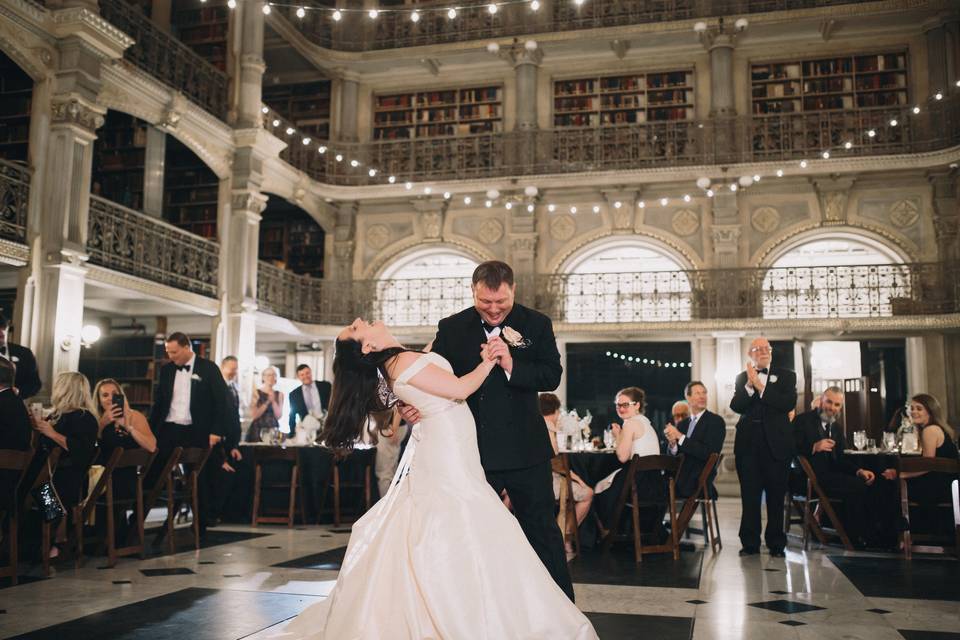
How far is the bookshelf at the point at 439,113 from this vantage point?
582 inches

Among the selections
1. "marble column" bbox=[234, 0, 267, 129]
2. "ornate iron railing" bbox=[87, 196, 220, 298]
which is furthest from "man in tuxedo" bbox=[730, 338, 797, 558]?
"marble column" bbox=[234, 0, 267, 129]

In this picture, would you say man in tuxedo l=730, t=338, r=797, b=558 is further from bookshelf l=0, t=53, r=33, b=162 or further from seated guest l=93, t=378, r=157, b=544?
bookshelf l=0, t=53, r=33, b=162

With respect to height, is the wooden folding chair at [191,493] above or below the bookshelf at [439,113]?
below

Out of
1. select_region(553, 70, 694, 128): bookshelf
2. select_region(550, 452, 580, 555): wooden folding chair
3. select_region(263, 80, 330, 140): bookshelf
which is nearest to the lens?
select_region(550, 452, 580, 555): wooden folding chair

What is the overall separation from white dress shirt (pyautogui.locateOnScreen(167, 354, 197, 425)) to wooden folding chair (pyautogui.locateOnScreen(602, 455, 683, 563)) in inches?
123

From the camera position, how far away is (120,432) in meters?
5.75

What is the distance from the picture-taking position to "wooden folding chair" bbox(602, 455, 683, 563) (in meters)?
5.58

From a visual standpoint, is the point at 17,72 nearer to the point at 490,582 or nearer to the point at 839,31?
the point at 490,582

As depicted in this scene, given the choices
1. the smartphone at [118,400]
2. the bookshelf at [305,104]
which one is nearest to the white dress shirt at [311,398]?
the smartphone at [118,400]

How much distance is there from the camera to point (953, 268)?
1261cm

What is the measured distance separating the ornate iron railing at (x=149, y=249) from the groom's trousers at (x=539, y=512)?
7566mm

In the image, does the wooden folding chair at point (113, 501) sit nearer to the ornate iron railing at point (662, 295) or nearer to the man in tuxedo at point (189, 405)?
the man in tuxedo at point (189, 405)

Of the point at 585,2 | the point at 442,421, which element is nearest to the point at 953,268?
the point at 585,2

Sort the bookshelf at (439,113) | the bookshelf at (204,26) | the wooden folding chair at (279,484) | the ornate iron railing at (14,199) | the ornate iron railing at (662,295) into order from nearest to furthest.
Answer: the wooden folding chair at (279,484)
the ornate iron railing at (14,199)
the bookshelf at (204,26)
the ornate iron railing at (662,295)
the bookshelf at (439,113)
